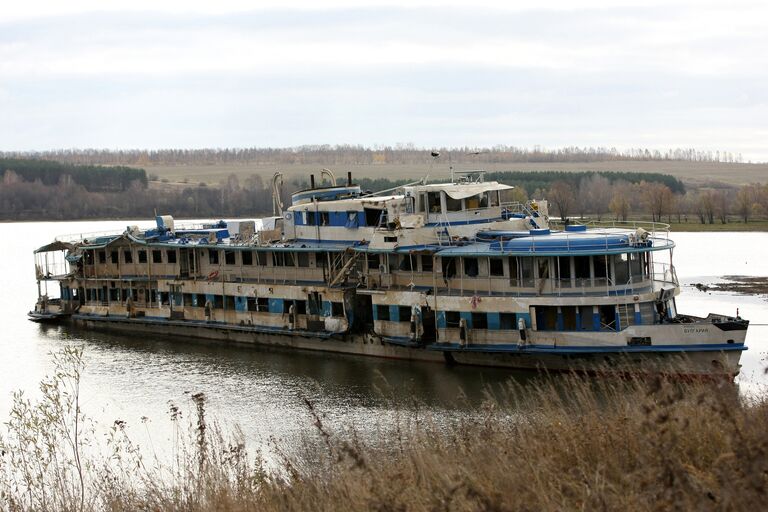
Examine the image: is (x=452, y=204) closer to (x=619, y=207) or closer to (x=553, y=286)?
(x=553, y=286)

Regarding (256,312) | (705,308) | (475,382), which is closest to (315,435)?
(475,382)

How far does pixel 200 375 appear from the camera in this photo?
34.3 meters

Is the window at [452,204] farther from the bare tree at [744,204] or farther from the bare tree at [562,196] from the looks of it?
the bare tree at [744,204]

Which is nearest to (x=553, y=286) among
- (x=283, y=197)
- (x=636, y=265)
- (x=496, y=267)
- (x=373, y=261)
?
(x=496, y=267)

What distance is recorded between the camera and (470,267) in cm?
3366

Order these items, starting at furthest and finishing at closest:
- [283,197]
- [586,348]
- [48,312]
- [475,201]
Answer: [283,197], [48,312], [475,201], [586,348]

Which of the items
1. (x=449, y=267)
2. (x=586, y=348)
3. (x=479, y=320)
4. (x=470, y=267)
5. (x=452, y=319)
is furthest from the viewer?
(x=449, y=267)

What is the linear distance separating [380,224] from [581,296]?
863 centimetres

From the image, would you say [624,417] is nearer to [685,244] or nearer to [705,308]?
[705,308]

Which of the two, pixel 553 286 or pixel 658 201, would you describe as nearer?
pixel 553 286

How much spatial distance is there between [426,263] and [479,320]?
358 centimetres

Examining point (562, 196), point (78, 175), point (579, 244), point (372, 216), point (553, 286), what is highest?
point (78, 175)

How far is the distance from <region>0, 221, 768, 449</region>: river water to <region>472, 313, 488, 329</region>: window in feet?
4.63

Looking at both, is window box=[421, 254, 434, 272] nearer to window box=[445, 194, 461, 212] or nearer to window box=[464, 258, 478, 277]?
window box=[464, 258, 478, 277]
